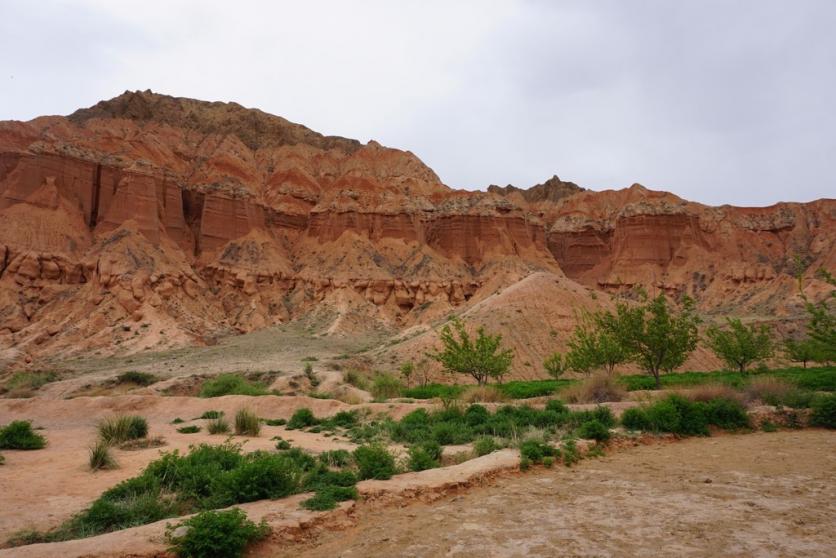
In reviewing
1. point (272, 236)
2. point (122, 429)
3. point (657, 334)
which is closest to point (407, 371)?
point (657, 334)

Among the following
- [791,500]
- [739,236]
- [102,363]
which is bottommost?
[102,363]

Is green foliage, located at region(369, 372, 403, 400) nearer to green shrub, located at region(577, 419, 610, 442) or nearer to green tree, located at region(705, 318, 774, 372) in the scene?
green shrub, located at region(577, 419, 610, 442)

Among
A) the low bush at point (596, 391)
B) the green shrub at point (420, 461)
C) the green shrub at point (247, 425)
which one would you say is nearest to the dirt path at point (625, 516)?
the green shrub at point (420, 461)

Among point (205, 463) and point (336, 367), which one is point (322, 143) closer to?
point (336, 367)

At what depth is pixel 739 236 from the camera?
81500mm

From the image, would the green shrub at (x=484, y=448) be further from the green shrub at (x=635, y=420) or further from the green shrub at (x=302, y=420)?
the green shrub at (x=302, y=420)

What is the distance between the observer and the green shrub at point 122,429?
14.0 meters

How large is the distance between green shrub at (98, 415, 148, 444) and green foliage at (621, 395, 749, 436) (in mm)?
13879

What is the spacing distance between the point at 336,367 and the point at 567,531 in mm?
29165

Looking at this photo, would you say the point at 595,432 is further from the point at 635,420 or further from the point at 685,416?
the point at 685,416

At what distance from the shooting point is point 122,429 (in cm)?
1427

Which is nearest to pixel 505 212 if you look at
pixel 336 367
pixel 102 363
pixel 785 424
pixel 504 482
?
pixel 336 367

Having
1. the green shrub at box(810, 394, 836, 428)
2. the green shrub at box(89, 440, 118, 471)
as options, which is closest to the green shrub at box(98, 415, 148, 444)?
the green shrub at box(89, 440, 118, 471)

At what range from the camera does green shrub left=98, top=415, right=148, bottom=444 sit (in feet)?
46.0
